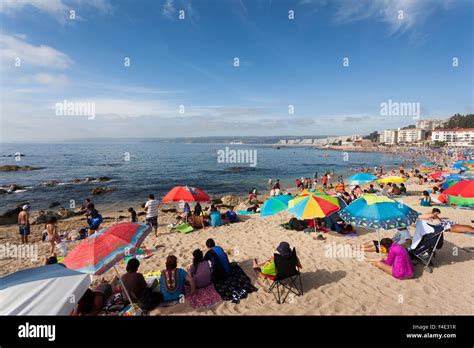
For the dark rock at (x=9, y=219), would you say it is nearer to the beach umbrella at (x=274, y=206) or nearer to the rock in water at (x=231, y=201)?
the rock in water at (x=231, y=201)

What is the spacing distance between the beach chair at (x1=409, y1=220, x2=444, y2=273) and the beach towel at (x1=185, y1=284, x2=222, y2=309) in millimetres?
5250

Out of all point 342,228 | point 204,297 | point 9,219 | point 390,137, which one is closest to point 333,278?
point 204,297

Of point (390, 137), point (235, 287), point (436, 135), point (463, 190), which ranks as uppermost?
point (390, 137)

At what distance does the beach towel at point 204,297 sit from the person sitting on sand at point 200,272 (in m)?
0.12

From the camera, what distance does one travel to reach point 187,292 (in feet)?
17.2

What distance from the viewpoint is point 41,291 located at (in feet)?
9.87

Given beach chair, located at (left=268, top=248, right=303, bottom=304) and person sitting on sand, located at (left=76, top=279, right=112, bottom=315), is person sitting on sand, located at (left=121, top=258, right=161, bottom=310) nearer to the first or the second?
person sitting on sand, located at (left=76, top=279, right=112, bottom=315)

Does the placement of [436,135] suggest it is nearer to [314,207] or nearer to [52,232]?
[314,207]

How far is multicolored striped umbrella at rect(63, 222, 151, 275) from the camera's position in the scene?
4047 millimetres

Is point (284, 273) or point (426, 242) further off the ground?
point (426, 242)

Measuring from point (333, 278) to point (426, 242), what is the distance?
259 cm
